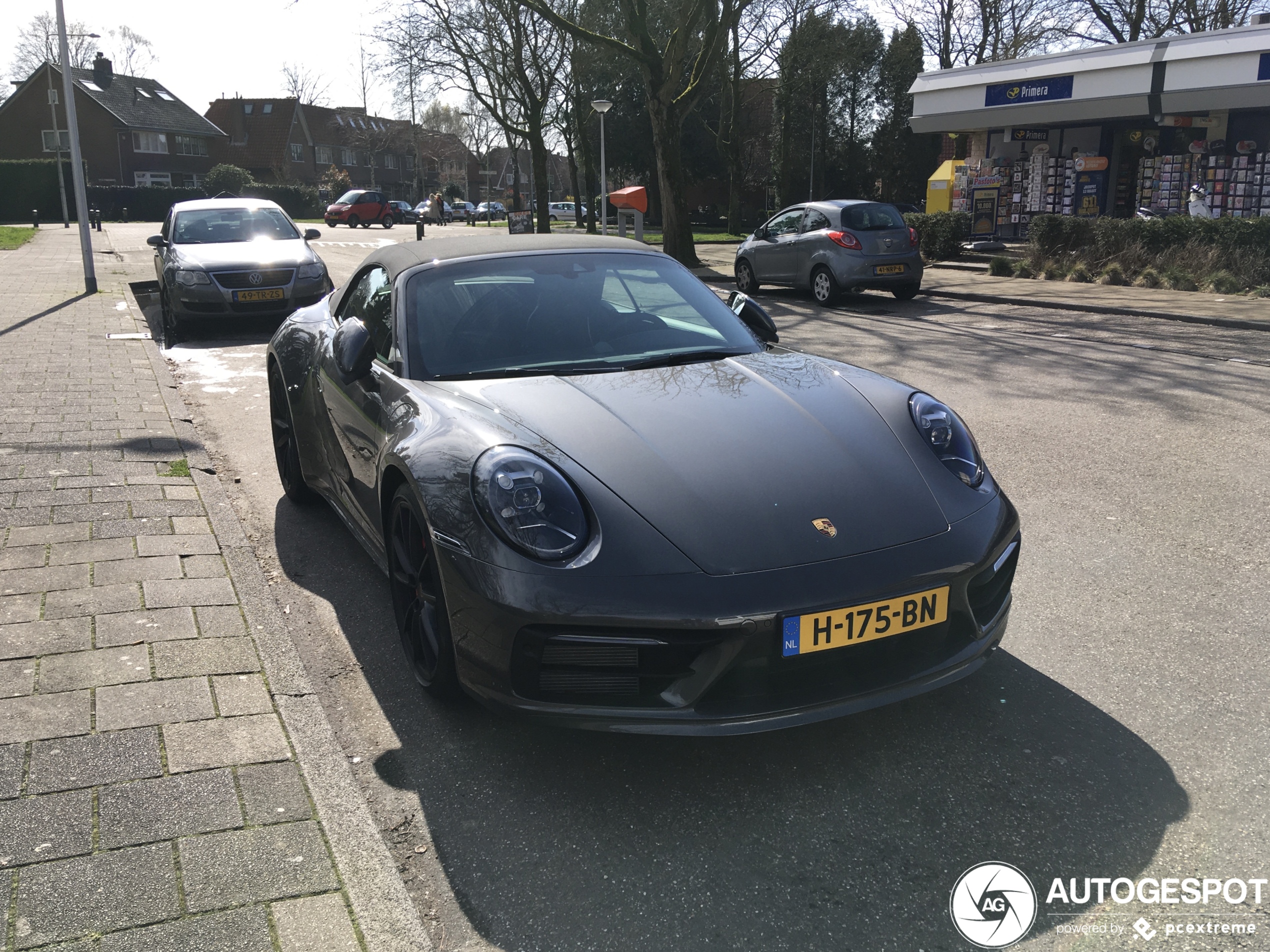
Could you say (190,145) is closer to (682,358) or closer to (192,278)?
(192,278)

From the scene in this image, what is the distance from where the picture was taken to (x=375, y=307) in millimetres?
4262

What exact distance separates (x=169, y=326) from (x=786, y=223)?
29.4 feet

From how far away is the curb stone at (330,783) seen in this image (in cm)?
222

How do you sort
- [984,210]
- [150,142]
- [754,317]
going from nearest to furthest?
[754,317] → [984,210] → [150,142]

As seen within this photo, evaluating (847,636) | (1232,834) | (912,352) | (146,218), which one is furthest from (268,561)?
(146,218)

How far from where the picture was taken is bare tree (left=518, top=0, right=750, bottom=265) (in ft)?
67.1

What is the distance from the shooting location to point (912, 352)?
10.4 meters

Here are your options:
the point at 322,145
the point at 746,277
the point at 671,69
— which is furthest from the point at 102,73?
the point at 746,277

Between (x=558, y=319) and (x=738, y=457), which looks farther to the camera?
(x=558, y=319)

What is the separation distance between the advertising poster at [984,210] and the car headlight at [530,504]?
27.1 m

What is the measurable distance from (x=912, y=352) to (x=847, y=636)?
8.31 meters

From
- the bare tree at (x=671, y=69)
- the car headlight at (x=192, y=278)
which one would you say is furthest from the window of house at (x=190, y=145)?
the car headlight at (x=192, y=278)

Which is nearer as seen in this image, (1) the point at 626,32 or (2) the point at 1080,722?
(2) the point at 1080,722

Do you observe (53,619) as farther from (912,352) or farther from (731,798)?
(912,352)
